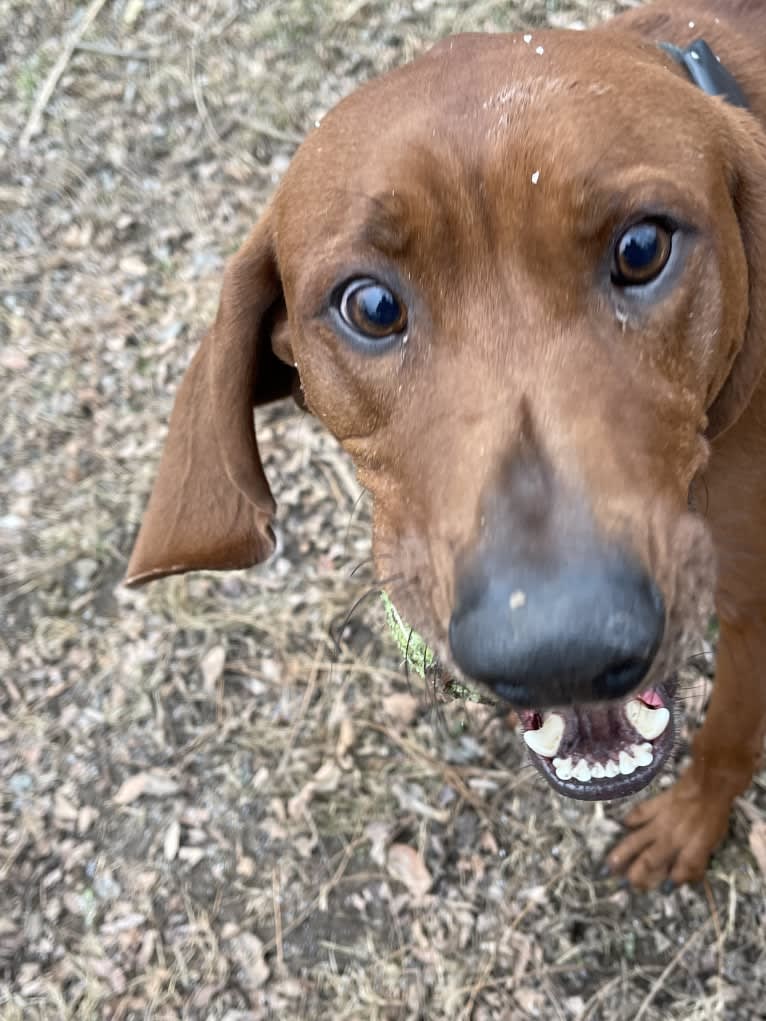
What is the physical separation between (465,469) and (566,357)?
1.03 ft

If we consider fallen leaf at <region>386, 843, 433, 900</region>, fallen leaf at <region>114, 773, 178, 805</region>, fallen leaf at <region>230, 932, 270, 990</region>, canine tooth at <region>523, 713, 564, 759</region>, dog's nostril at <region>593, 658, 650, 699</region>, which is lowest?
fallen leaf at <region>230, 932, 270, 990</region>

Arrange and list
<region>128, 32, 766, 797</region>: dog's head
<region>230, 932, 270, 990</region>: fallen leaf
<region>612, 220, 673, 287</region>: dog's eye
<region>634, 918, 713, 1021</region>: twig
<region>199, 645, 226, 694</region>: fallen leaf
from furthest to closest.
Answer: <region>199, 645, 226, 694</region>: fallen leaf → <region>230, 932, 270, 990</region>: fallen leaf → <region>634, 918, 713, 1021</region>: twig → <region>612, 220, 673, 287</region>: dog's eye → <region>128, 32, 766, 797</region>: dog's head

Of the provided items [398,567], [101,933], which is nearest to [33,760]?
[101,933]

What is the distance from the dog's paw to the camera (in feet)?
12.1

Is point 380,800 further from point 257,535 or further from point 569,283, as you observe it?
point 569,283

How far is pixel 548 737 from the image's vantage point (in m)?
2.59

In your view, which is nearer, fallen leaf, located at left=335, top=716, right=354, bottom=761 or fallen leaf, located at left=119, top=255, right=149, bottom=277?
fallen leaf, located at left=335, top=716, right=354, bottom=761

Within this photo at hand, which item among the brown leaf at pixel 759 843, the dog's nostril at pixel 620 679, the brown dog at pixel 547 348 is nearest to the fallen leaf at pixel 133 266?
the brown dog at pixel 547 348

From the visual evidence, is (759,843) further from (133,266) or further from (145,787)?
Result: (133,266)

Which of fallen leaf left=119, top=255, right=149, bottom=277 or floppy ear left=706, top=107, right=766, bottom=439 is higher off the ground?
floppy ear left=706, top=107, right=766, bottom=439

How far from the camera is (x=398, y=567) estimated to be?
238 centimetres

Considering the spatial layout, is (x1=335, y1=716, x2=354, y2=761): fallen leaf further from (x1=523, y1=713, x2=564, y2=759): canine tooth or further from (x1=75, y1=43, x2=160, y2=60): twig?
(x1=75, y1=43, x2=160, y2=60): twig

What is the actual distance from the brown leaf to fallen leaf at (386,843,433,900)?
120 centimetres

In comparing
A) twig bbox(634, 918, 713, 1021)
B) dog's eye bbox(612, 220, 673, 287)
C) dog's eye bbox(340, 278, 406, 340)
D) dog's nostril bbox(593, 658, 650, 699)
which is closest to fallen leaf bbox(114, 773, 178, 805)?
twig bbox(634, 918, 713, 1021)
